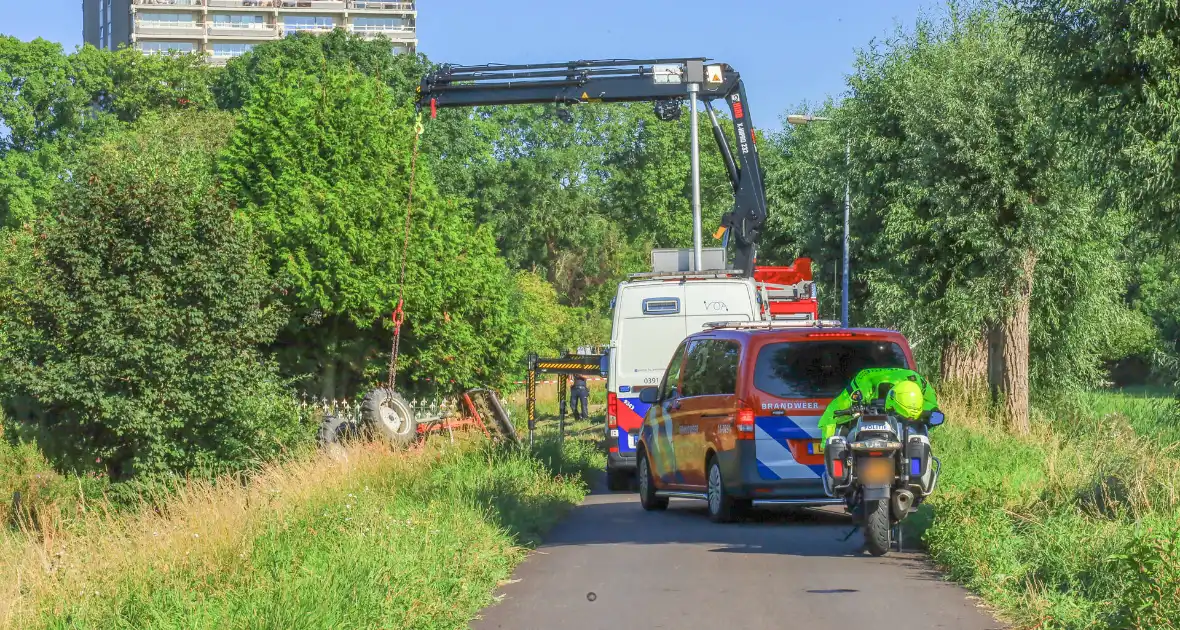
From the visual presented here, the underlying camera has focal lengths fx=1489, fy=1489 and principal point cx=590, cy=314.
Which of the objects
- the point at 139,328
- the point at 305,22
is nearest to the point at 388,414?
the point at 139,328

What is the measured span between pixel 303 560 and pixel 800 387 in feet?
18.1

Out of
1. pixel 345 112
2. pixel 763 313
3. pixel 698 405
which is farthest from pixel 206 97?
pixel 698 405

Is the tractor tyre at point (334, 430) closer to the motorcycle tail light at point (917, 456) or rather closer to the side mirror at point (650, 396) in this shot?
the side mirror at point (650, 396)

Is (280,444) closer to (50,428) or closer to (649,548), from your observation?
(50,428)

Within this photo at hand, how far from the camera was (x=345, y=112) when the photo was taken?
3834 centimetres

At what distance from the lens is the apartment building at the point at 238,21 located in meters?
113

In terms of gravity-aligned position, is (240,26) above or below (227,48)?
above

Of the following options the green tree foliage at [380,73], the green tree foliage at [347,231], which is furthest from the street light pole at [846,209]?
the green tree foliage at [380,73]

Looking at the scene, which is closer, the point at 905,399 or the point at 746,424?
the point at 905,399

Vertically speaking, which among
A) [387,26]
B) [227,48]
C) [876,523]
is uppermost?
[387,26]

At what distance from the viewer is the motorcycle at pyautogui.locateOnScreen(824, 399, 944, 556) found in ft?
37.1

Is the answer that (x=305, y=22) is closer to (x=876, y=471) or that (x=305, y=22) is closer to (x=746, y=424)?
(x=746, y=424)

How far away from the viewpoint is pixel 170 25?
11306cm

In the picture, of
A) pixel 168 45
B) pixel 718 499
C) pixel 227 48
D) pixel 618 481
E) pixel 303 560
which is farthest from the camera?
pixel 227 48
